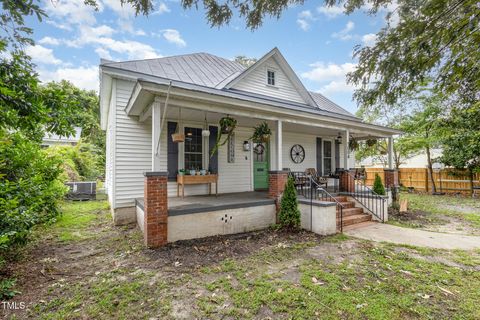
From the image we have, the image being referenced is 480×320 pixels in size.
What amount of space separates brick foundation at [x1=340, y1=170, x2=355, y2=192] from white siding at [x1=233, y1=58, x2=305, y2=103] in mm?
4076

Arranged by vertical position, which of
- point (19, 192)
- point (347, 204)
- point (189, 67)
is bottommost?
point (347, 204)

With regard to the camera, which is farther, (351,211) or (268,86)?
(268,86)

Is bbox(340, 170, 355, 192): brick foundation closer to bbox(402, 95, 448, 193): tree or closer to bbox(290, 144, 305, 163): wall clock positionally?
bbox(290, 144, 305, 163): wall clock

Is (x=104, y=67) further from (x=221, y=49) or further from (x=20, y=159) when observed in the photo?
(x=221, y=49)

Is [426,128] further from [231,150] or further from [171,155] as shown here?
[171,155]

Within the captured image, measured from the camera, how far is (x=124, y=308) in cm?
282

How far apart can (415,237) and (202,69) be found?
29.4 feet

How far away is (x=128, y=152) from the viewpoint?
675cm

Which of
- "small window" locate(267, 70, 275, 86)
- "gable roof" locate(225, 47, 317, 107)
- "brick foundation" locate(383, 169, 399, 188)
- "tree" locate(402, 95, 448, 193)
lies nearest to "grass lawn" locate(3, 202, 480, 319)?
"brick foundation" locate(383, 169, 399, 188)

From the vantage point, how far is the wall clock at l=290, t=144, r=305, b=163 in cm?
1042

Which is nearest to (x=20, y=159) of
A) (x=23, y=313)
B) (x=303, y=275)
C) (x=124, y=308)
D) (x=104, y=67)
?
(x=104, y=67)

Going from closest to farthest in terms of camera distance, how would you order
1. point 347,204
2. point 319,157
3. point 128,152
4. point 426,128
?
point 128,152 < point 347,204 < point 319,157 < point 426,128

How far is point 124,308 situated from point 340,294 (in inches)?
109

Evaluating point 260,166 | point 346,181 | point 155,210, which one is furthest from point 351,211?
point 155,210
